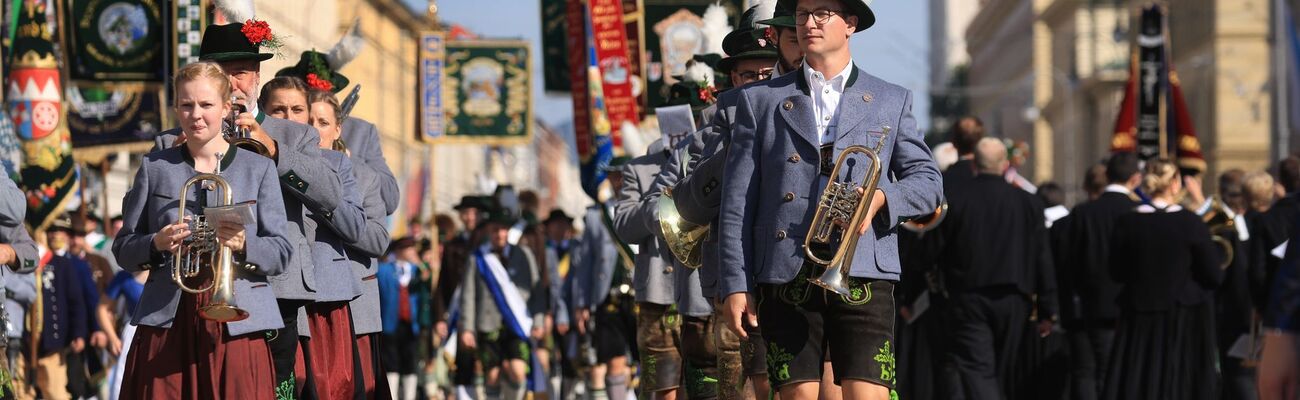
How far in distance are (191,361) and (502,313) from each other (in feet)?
29.3

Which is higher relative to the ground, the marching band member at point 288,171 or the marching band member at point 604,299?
the marching band member at point 288,171

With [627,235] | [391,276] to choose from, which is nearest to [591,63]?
[391,276]

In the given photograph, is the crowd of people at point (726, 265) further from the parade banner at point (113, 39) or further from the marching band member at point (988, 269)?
the parade banner at point (113, 39)

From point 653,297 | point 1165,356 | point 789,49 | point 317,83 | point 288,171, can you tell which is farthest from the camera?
point 1165,356

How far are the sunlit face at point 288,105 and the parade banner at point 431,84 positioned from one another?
1722cm

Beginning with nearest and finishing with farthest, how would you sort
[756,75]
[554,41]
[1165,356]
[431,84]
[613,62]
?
[756,75], [1165,356], [613,62], [554,41], [431,84]

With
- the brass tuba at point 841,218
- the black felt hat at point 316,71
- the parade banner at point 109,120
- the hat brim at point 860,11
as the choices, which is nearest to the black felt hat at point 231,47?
the black felt hat at point 316,71

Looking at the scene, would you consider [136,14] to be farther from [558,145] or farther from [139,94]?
[558,145]

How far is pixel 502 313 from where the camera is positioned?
1622cm

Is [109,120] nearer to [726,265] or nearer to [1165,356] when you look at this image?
[1165,356]

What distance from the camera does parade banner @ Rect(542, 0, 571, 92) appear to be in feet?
72.1

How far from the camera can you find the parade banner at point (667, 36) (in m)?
17.2

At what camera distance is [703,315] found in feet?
31.0

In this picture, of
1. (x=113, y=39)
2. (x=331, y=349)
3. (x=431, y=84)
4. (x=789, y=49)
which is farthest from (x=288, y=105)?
(x=431, y=84)
